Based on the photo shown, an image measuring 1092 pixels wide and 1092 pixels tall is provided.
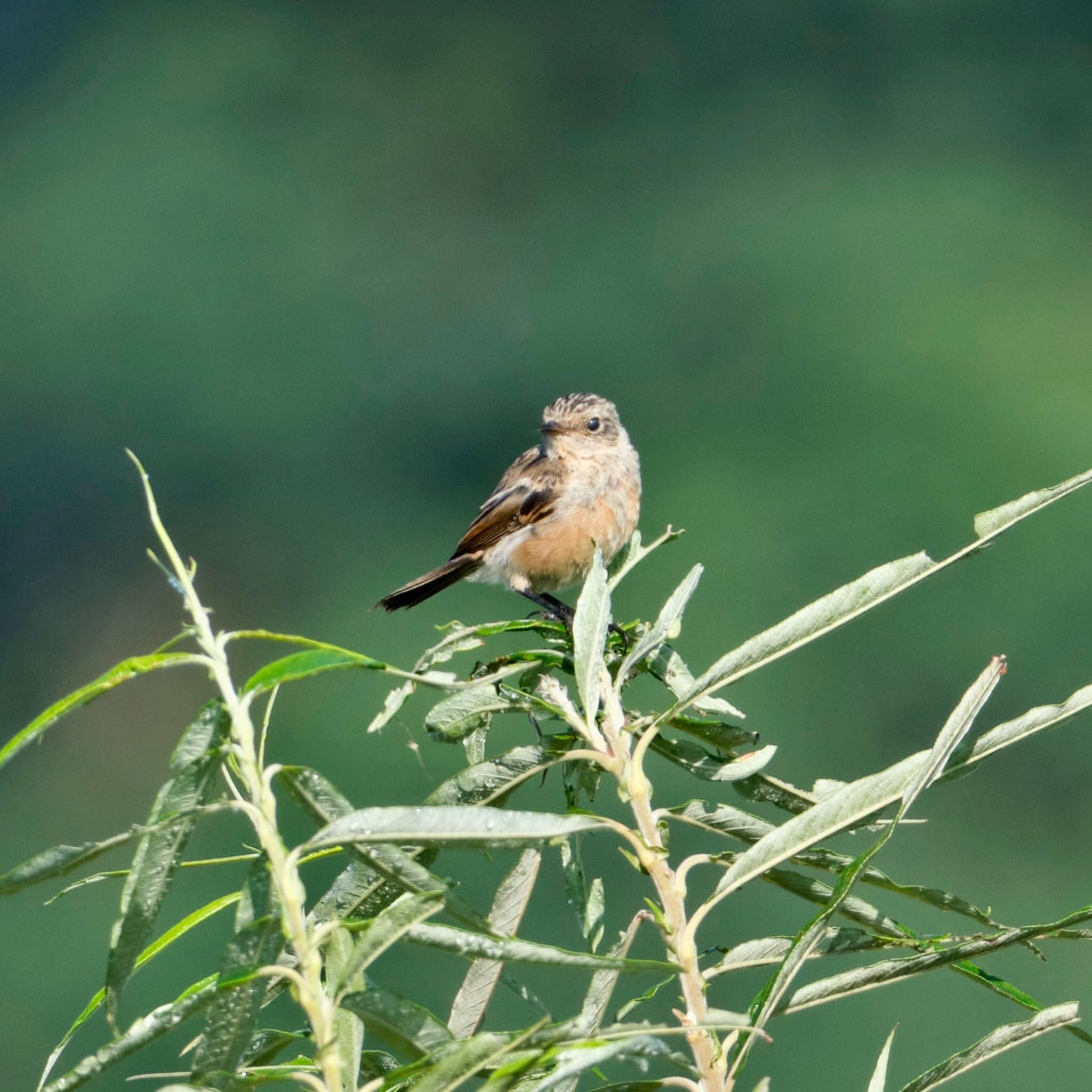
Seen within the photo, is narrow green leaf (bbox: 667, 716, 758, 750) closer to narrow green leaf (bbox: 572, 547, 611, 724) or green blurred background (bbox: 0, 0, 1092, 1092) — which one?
narrow green leaf (bbox: 572, 547, 611, 724)

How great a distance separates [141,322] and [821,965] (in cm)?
1439

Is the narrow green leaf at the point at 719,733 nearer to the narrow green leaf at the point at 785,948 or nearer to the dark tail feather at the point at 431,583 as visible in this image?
the narrow green leaf at the point at 785,948

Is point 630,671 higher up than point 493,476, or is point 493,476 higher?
point 493,476

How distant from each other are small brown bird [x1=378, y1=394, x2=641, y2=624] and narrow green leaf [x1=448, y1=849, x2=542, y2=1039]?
2.82 m

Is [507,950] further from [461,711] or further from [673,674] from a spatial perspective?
[673,674]

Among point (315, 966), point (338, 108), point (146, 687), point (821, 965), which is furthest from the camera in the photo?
point (338, 108)

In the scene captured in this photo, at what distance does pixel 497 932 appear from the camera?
1272 millimetres

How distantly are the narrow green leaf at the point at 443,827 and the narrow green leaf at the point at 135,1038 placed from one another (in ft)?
0.44

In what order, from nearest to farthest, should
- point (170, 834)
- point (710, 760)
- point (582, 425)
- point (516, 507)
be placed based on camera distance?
point (170, 834), point (710, 760), point (516, 507), point (582, 425)

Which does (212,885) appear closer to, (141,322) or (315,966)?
(141,322)

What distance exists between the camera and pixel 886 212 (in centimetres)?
1998

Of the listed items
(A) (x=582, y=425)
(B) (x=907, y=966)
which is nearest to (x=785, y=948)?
(B) (x=907, y=966)

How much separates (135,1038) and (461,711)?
506mm

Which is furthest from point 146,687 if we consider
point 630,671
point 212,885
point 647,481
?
point 630,671
